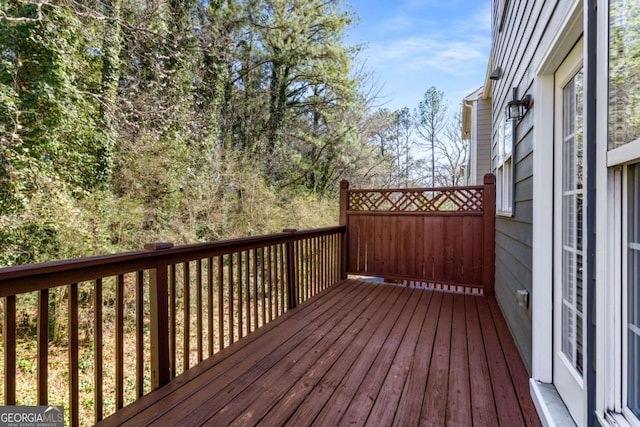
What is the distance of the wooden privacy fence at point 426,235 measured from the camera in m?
4.25

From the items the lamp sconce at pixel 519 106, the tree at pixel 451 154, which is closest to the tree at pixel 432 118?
the tree at pixel 451 154

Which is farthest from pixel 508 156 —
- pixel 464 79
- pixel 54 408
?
pixel 464 79

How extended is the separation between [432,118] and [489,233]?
49.8ft

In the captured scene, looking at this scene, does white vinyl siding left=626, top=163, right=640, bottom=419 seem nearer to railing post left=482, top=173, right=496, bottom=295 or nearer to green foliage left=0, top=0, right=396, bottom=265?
railing post left=482, top=173, right=496, bottom=295

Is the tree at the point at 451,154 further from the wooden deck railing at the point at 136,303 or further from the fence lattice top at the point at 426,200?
the wooden deck railing at the point at 136,303

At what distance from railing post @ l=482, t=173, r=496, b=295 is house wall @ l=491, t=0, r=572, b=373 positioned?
82 cm

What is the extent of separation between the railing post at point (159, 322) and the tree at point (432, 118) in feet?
55.9

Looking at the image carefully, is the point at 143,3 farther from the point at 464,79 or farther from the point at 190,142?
the point at 464,79

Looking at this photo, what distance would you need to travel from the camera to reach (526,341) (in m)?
2.21

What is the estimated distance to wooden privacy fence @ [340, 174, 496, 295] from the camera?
4250 mm

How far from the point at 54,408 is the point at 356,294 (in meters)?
3.20

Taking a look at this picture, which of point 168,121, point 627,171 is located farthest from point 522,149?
point 168,121

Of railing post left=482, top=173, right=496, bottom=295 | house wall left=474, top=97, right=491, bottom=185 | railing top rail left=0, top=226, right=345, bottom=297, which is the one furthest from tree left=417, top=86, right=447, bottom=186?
railing top rail left=0, top=226, right=345, bottom=297

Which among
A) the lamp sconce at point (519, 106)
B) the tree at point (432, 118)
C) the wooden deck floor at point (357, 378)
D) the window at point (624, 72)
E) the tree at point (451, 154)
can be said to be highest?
the tree at point (432, 118)
